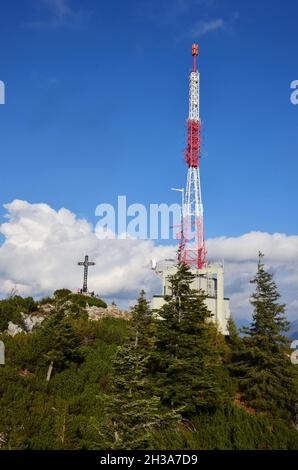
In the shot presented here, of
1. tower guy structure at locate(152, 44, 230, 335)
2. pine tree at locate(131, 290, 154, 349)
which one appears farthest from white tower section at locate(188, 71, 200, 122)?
pine tree at locate(131, 290, 154, 349)

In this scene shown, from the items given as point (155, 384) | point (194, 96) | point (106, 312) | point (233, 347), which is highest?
point (194, 96)

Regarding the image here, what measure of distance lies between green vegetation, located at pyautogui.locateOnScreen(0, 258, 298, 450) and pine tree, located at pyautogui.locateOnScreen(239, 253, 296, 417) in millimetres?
67

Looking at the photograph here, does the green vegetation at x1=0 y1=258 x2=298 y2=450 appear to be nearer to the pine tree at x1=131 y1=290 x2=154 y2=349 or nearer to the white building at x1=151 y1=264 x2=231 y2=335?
the pine tree at x1=131 y1=290 x2=154 y2=349

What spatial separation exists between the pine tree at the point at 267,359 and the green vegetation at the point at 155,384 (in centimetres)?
7

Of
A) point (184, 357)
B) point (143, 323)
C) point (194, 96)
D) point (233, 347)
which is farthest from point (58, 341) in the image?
point (194, 96)

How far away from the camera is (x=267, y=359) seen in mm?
26984

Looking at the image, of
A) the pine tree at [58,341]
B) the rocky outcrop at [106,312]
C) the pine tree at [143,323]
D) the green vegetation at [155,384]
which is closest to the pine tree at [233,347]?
the green vegetation at [155,384]

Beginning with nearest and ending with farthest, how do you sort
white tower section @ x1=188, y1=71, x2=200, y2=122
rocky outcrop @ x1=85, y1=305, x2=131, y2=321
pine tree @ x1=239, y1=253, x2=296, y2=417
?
pine tree @ x1=239, y1=253, x2=296, y2=417, rocky outcrop @ x1=85, y1=305, x2=131, y2=321, white tower section @ x1=188, y1=71, x2=200, y2=122

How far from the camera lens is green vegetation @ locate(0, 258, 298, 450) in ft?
52.7

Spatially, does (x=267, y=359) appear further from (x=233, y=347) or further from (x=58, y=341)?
(x=58, y=341)

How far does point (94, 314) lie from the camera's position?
4516 cm

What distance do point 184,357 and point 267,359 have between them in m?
8.09

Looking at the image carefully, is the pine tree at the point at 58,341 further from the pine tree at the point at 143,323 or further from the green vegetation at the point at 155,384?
the pine tree at the point at 143,323
